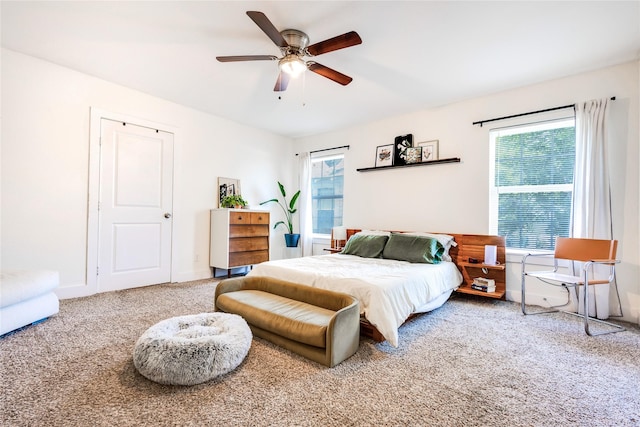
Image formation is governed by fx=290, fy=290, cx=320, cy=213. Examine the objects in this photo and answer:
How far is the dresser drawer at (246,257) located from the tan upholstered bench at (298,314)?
1.58m

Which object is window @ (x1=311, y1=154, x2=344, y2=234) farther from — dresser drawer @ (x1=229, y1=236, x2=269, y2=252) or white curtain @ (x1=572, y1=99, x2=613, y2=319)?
white curtain @ (x1=572, y1=99, x2=613, y2=319)

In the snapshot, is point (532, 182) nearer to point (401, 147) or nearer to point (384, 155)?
point (401, 147)

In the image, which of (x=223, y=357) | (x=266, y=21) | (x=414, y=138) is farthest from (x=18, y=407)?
(x=414, y=138)

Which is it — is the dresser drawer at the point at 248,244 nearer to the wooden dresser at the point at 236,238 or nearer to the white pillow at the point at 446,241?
the wooden dresser at the point at 236,238

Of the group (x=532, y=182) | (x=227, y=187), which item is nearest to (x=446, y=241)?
(x=532, y=182)

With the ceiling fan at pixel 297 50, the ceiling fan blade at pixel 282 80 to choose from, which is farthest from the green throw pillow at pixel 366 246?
the ceiling fan blade at pixel 282 80

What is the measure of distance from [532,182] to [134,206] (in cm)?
492

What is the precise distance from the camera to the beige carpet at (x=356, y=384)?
1.37 m

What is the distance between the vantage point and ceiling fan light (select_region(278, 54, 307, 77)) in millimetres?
2475

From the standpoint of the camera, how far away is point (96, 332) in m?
2.32

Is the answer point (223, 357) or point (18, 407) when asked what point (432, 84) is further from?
point (18, 407)

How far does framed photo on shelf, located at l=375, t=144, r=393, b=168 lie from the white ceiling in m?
0.89

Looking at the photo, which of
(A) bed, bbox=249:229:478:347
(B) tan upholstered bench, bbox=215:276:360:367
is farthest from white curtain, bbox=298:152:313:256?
(B) tan upholstered bench, bbox=215:276:360:367

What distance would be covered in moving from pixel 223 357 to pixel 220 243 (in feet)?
9.42
